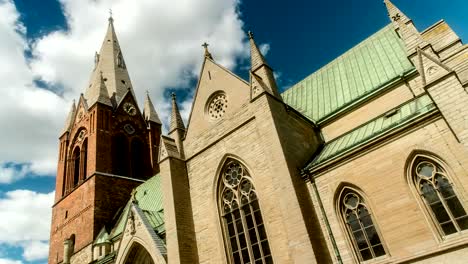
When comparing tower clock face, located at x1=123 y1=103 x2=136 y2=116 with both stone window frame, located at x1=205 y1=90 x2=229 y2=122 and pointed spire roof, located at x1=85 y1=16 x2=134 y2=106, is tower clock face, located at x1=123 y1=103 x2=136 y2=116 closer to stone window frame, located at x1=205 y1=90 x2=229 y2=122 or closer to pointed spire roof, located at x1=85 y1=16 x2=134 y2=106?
pointed spire roof, located at x1=85 y1=16 x2=134 y2=106

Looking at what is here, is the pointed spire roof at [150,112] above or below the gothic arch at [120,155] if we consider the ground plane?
above

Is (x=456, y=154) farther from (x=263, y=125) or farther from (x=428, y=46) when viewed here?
(x=263, y=125)

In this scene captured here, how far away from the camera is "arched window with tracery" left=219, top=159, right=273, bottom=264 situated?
13.2 m

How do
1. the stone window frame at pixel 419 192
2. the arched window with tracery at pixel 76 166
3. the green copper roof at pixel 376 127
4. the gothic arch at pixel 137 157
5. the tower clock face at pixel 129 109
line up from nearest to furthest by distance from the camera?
the stone window frame at pixel 419 192 < the green copper roof at pixel 376 127 < the arched window with tracery at pixel 76 166 < the gothic arch at pixel 137 157 < the tower clock face at pixel 129 109

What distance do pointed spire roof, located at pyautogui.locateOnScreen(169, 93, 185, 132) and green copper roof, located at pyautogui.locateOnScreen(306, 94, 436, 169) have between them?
7.34m

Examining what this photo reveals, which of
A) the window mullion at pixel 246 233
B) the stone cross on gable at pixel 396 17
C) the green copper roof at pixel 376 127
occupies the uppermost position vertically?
the stone cross on gable at pixel 396 17

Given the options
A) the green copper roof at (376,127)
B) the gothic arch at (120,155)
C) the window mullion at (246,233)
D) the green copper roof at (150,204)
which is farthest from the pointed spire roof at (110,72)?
the green copper roof at (376,127)

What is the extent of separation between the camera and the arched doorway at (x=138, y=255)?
16.2 meters

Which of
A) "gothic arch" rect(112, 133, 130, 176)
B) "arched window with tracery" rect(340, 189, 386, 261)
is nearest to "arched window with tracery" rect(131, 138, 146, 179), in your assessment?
"gothic arch" rect(112, 133, 130, 176)

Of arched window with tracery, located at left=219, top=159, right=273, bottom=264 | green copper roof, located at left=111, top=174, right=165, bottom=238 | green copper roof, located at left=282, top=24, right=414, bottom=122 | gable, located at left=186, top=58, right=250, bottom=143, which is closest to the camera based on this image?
arched window with tracery, located at left=219, top=159, right=273, bottom=264

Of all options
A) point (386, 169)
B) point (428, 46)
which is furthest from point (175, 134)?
point (428, 46)

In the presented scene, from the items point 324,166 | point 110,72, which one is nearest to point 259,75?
point 324,166

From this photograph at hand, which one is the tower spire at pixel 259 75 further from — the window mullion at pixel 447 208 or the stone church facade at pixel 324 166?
the window mullion at pixel 447 208

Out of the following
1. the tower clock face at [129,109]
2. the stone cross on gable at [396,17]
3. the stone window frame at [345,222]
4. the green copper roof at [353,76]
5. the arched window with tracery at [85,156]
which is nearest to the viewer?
the stone window frame at [345,222]
